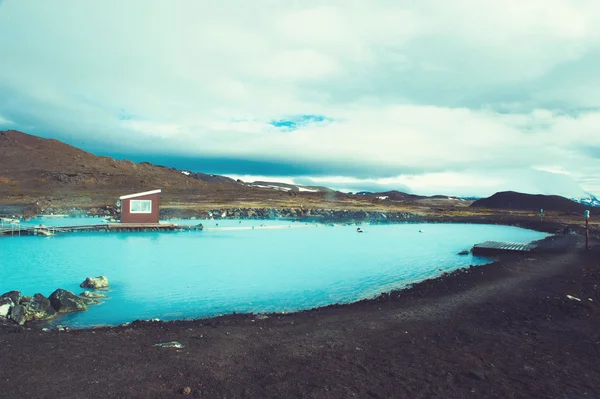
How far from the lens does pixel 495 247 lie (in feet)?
91.4

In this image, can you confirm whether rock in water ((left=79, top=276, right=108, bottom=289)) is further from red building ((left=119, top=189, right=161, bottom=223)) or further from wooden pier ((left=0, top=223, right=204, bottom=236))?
red building ((left=119, top=189, right=161, bottom=223))

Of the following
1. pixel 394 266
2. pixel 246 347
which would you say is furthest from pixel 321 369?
pixel 394 266

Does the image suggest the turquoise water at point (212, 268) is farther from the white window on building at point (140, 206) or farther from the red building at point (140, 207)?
the white window on building at point (140, 206)

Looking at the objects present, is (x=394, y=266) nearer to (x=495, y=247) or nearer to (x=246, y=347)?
(x=495, y=247)

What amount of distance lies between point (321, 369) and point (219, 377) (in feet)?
5.75

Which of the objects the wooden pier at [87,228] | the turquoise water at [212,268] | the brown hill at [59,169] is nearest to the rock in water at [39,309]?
the turquoise water at [212,268]

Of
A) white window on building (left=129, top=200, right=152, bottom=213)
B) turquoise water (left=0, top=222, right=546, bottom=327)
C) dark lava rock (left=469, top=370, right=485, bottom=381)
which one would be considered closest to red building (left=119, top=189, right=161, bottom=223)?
white window on building (left=129, top=200, right=152, bottom=213)

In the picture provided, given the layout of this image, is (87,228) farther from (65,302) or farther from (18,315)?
(18,315)

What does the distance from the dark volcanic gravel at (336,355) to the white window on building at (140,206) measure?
31.6 metres

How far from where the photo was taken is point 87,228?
123 ft

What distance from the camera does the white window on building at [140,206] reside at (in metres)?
40.3

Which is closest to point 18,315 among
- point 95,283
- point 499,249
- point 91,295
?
point 91,295

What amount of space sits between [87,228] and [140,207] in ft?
16.7

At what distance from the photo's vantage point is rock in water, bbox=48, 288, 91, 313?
12414mm
